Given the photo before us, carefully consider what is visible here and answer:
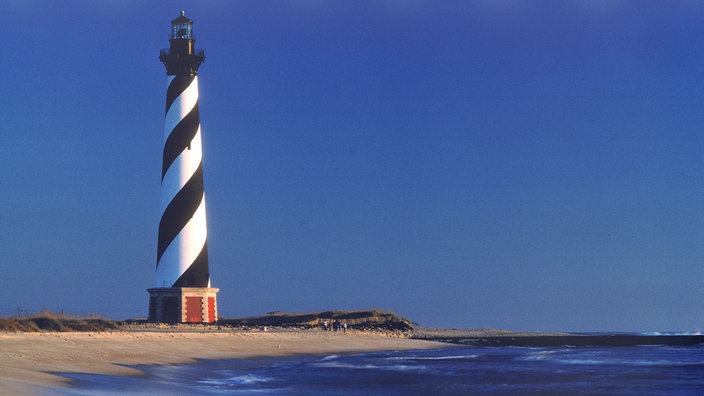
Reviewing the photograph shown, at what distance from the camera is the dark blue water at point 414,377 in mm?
21578

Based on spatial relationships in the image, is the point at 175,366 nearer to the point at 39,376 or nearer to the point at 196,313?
the point at 39,376

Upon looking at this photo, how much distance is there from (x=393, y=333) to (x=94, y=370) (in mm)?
32230

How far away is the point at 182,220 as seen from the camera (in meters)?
44.1

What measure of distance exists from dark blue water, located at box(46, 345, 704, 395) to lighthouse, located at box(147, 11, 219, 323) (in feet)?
34.7

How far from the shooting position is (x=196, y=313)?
44906 millimetres

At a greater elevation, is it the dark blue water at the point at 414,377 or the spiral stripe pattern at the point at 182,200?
the spiral stripe pattern at the point at 182,200

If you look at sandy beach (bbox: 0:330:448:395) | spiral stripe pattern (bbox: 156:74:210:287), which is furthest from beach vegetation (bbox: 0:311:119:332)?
spiral stripe pattern (bbox: 156:74:210:287)

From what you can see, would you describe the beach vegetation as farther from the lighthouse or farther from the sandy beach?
the lighthouse

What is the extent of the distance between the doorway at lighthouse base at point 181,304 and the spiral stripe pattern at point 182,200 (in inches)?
11.9

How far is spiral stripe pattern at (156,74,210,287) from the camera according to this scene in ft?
145

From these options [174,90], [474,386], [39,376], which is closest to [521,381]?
[474,386]

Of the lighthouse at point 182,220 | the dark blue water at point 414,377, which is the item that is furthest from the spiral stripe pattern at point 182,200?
the dark blue water at point 414,377

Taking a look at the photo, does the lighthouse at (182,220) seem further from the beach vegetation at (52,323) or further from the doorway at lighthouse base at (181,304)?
the beach vegetation at (52,323)

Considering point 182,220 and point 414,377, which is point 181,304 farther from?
point 414,377
